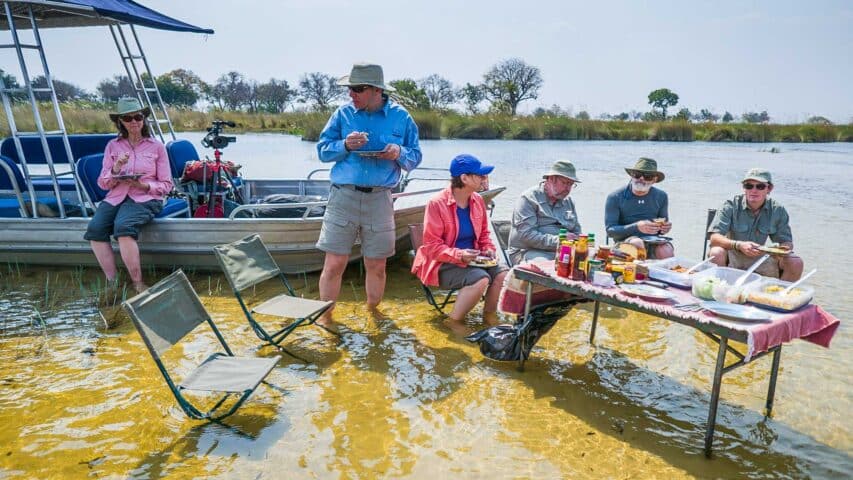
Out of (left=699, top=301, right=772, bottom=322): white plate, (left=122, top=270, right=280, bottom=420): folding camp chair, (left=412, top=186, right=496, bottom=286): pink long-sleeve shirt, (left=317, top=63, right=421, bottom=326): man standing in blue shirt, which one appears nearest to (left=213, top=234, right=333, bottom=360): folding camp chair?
(left=317, top=63, right=421, bottom=326): man standing in blue shirt

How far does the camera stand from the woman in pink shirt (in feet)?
17.3

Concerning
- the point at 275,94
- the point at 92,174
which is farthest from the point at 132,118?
the point at 275,94

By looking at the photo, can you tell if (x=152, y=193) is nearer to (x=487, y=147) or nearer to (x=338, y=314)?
(x=338, y=314)

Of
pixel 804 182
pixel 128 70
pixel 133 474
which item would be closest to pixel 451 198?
pixel 133 474

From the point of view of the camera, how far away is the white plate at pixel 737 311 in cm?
272

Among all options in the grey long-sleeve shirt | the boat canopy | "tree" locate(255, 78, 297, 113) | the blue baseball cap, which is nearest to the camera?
the blue baseball cap

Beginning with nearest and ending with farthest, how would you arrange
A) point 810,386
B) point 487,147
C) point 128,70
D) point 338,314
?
1. point 810,386
2. point 338,314
3. point 128,70
4. point 487,147

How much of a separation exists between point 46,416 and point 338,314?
89.7 inches

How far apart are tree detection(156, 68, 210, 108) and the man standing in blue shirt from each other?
272ft

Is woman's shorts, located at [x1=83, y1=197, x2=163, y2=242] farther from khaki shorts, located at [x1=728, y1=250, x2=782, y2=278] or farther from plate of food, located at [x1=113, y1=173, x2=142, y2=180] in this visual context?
khaki shorts, located at [x1=728, y1=250, x2=782, y2=278]

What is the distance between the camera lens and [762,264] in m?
4.56

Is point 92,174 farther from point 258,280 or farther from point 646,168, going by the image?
point 646,168

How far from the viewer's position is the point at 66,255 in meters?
6.09

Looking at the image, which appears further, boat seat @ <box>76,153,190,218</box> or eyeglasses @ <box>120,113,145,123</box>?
boat seat @ <box>76,153,190,218</box>
